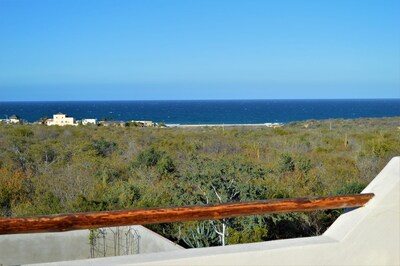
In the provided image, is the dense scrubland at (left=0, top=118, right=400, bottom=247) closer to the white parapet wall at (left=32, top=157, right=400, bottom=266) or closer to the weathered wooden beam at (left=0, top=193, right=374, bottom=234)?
the white parapet wall at (left=32, top=157, right=400, bottom=266)

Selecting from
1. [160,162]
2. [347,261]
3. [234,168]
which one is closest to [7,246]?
[234,168]

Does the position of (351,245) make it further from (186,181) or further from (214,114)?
(214,114)

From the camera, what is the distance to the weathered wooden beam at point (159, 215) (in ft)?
8.41

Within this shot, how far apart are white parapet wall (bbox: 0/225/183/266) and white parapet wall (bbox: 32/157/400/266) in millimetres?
3671

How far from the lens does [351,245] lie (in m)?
3.08

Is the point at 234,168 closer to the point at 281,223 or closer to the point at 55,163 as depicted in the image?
the point at 281,223

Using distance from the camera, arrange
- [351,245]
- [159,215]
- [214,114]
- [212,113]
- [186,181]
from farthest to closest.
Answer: [212,113] → [214,114] → [186,181] → [351,245] → [159,215]

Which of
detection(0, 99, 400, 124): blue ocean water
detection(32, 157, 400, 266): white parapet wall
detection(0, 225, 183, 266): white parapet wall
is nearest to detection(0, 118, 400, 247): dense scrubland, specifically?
detection(0, 225, 183, 266): white parapet wall

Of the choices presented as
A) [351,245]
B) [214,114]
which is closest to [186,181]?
[351,245]

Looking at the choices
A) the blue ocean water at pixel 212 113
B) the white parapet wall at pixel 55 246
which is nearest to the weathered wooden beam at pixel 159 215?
the white parapet wall at pixel 55 246

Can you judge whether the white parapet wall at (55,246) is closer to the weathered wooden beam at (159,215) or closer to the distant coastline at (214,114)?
the weathered wooden beam at (159,215)

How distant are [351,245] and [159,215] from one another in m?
1.20

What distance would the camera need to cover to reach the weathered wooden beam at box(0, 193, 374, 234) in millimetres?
2562

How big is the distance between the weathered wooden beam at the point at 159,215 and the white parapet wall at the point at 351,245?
110 mm
